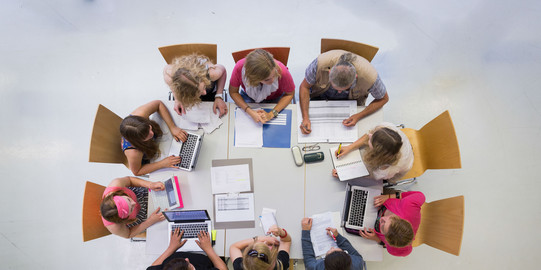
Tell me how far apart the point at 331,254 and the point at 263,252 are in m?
0.39

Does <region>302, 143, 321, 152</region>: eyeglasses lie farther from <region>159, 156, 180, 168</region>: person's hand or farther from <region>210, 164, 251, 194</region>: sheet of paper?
<region>159, 156, 180, 168</region>: person's hand

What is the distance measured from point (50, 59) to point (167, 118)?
6.23ft

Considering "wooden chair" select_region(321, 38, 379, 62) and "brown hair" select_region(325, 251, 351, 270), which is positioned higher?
"wooden chair" select_region(321, 38, 379, 62)

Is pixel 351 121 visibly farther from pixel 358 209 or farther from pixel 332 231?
pixel 332 231

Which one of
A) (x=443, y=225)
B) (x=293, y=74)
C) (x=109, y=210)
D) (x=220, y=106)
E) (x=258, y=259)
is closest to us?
(x=258, y=259)

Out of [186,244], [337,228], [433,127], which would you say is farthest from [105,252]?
[433,127]

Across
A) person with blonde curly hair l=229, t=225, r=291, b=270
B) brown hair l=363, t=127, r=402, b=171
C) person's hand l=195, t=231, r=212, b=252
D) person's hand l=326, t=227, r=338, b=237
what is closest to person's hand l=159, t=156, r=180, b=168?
person's hand l=195, t=231, r=212, b=252

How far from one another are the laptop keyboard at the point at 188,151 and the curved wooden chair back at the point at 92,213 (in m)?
0.54

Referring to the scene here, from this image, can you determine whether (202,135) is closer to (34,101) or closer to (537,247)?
(34,101)

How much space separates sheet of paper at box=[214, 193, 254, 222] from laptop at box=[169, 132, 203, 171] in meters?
0.28

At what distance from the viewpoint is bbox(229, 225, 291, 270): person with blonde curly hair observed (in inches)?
59.0

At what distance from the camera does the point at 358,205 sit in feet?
5.77

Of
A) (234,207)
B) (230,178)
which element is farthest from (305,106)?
(234,207)

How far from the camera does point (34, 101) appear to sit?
107 inches
